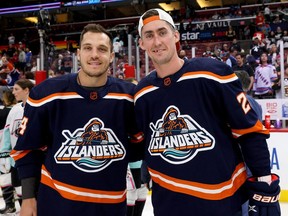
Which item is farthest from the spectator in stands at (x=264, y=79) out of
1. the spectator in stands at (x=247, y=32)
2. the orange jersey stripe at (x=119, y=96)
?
the spectator in stands at (x=247, y=32)

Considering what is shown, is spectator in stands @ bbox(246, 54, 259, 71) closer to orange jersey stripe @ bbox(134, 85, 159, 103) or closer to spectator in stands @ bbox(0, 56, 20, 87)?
spectator in stands @ bbox(0, 56, 20, 87)

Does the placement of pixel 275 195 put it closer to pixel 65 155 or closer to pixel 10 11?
pixel 65 155

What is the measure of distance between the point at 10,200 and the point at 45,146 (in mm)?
2713

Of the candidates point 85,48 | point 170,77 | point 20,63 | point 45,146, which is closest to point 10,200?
point 45,146

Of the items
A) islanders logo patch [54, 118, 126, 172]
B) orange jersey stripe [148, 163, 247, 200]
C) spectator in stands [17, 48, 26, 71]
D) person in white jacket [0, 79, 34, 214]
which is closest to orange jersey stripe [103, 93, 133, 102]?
islanders logo patch [54, 118, 126, 172]

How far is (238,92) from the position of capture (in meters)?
1.52

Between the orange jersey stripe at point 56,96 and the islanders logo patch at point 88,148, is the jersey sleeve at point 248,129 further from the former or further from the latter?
the orange jersey stripe at point 56,96

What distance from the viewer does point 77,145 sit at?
1.70 meters

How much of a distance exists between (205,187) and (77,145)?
569 millimetres

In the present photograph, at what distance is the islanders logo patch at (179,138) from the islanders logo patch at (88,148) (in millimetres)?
270

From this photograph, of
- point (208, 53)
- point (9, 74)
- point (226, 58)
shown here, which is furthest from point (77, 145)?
point (9, 74)

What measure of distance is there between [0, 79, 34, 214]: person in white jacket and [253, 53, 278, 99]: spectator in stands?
174 inches

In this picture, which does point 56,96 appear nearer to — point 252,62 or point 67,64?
point 67,64

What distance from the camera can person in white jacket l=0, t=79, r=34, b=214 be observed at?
11.9ft
